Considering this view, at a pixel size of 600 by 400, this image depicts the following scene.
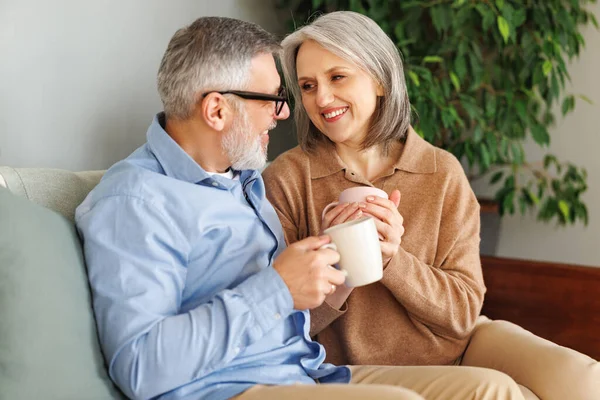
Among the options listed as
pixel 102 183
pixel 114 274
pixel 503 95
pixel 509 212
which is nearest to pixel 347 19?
pixel 102 183

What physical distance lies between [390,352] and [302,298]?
1.75ft

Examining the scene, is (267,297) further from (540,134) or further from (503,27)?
(540,134)

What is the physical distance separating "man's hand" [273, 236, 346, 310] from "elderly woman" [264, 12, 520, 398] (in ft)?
1.20

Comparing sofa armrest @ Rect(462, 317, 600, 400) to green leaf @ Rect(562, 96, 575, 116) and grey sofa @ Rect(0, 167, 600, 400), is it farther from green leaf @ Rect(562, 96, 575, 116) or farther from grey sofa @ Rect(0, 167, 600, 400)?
green leaf @ Rect(562, 96, 575, 116)

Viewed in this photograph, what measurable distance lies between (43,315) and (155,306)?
0.52 ft

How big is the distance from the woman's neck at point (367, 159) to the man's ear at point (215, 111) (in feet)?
1.67

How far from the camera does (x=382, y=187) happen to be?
65.8 inches

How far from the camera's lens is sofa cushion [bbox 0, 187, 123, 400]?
0.99 m

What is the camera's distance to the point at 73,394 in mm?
1030

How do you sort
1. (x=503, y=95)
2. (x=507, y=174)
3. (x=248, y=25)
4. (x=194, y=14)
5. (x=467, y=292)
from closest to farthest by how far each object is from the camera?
1. (x=248, y=25)
2. (x=467, y=292)
3. (x=194, y=14)
4. (x=503, y=95)
5. (x=507, y=174)

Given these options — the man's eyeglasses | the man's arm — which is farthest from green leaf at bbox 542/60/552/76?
the man's arm

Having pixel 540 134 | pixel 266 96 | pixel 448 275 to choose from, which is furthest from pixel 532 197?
pixel 266 96

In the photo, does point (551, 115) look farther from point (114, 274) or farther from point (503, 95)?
point (114, 274)

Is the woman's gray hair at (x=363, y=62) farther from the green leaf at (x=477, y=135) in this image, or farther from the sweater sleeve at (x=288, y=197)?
the green leaf at (x=477, y=135)
